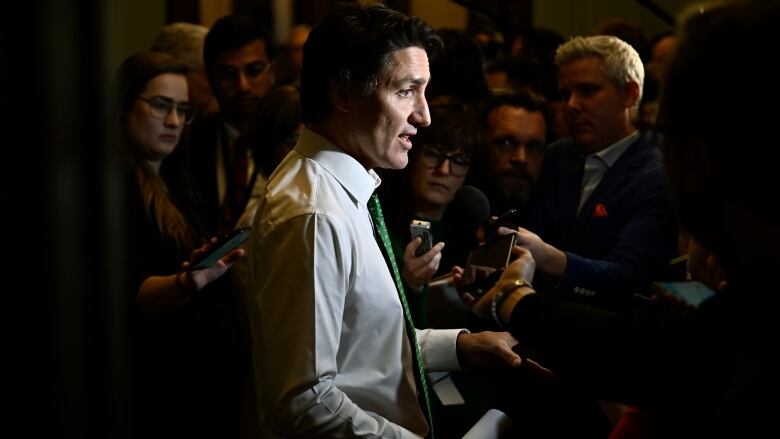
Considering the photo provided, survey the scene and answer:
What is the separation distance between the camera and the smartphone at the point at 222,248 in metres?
1.78

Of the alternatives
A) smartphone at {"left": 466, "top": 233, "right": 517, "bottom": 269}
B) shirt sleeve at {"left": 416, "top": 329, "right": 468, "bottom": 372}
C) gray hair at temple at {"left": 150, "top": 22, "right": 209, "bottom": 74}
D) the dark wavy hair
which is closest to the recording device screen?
smartphone at {"left": 466, "top": 233, "right": 517, "bottom": 269}

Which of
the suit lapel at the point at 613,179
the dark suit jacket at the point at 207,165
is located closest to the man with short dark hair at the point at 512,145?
the suit lapel at the point at 613,179

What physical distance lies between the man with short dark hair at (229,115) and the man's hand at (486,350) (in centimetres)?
111

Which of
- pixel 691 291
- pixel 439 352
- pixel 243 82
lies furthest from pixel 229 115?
pixel 691 291

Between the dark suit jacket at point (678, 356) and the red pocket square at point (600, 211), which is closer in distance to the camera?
the dark suit jacket at point (678, 356)

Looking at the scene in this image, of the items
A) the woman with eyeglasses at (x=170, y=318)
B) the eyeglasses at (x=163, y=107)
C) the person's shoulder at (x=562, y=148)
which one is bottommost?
the woman with eyeglasses at (x=170, y=318)

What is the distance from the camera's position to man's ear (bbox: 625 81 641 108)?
7.02 ft

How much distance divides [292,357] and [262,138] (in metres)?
1.30

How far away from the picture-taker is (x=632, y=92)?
7.04ft

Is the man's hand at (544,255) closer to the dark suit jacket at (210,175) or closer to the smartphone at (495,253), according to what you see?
the smartphone at (495,253)

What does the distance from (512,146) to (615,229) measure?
23.0 inches

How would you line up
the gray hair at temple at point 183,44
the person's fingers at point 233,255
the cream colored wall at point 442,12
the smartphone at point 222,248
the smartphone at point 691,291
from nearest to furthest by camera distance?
1. the smartphone at point 691,291
2. the smartphone at point 222,248
3. the person's fingers at point 233,255
4. the gray hair at temple at point 183,44
5. the cream colored wall at point 442,12

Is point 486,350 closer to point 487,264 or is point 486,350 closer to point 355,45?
point 487,264

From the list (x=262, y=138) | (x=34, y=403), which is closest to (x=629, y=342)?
(x=34, y=403)
